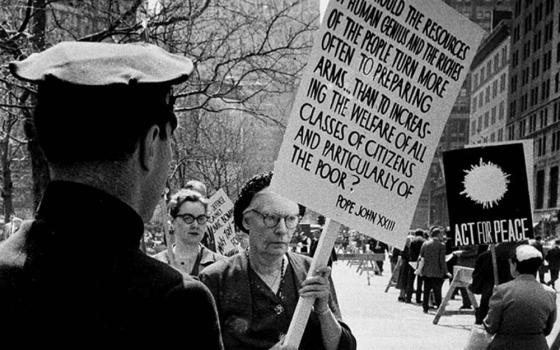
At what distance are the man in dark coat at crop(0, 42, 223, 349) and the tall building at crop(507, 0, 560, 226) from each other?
7287 cm

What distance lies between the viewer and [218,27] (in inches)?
440

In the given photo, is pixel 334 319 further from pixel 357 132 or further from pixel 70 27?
pixel 70 27

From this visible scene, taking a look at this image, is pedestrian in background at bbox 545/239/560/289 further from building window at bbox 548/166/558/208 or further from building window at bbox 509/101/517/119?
building window at bbox 509/101/517/119

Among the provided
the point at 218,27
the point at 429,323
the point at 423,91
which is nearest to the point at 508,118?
the point at 429,323

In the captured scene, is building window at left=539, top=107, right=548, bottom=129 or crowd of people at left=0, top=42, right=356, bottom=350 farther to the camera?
building window at left=539, top=107, right=548, bottom=129

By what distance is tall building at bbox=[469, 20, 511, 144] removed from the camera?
95.0 meters

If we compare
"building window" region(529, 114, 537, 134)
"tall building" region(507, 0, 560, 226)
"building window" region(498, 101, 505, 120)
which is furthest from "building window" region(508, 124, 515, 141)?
"building window" region(529, 114, 537, 134)

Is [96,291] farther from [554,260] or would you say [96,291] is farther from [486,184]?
[554,260]

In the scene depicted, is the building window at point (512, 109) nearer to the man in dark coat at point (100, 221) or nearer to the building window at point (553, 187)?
the building window at point (553, 187)

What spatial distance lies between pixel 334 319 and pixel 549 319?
4.15m

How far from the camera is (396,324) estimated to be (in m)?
15.8

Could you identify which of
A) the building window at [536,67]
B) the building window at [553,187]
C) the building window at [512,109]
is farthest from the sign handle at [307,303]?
the building window at [512,109]

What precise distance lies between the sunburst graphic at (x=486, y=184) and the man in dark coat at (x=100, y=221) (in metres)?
7.33

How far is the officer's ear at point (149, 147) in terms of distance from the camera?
1670 millimetres
